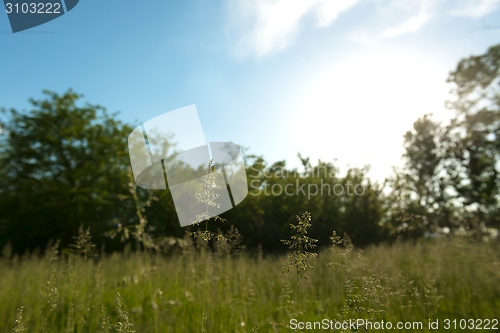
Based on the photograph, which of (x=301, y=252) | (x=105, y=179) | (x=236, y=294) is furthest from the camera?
(x=105, y=179)

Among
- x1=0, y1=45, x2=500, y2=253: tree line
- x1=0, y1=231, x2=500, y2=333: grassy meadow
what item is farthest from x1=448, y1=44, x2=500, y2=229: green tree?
x1=0, y1=231, x2=500, y2=333: grassy meadow

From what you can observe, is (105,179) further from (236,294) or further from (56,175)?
(236,294)

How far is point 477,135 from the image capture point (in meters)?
19.0

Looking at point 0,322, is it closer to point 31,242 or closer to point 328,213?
point 328,213

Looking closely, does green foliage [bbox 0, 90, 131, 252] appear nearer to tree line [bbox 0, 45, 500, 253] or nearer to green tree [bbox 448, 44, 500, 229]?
tree line [bbox 0, 45, 500, 253]

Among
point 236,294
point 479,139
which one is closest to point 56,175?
point 236,294

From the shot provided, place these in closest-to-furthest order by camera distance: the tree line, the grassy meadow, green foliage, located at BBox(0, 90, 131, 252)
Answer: the grassy meadow
the tree line
green foliage, located at BBox(0, 90, 131, 252)

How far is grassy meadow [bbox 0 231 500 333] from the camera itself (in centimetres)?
275

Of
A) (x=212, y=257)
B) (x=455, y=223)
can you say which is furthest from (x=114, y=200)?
(x=455, y=223)

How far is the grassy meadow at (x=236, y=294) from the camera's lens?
2.75 metres

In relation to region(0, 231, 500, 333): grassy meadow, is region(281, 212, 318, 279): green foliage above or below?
above

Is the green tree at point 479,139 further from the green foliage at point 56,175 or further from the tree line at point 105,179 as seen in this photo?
the green foliage at point 56,175

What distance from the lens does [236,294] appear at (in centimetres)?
315

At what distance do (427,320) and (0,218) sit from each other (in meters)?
→ 19.9
